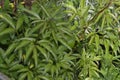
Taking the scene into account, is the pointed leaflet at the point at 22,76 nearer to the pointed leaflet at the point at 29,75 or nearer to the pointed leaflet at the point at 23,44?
the pointed leaflet at the point at 29,75

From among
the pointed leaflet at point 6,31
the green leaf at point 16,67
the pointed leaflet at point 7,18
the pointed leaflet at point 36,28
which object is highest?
the pointed leaflet at point 7,18

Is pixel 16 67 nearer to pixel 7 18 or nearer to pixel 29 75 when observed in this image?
pixel 29 75

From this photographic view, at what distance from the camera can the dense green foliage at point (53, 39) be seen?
8.02ft

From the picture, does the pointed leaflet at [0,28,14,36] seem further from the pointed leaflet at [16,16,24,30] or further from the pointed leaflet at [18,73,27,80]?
the pointed leaflet at [18,73,27,80]

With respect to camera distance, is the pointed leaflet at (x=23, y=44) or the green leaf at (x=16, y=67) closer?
the pointed leaflet at (x=23, y=44)

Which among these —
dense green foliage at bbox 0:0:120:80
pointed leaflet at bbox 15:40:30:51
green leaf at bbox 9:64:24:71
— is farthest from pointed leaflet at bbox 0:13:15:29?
green leaf at bbox 9:64:24:71

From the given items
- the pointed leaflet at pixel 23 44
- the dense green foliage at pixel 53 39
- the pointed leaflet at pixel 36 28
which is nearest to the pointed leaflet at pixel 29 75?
the dense green foliage at pixel 53 39

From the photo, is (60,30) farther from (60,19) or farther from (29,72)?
(29,72)

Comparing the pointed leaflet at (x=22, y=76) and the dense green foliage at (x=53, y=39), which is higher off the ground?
the dense green foliage at (x=53, y=39)

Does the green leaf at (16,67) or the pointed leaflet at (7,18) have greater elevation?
the pointed leaflet at (7,18)

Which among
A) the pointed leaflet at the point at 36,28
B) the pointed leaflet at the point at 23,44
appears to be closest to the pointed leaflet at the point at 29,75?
the pointed leaflet at the point at 23,44

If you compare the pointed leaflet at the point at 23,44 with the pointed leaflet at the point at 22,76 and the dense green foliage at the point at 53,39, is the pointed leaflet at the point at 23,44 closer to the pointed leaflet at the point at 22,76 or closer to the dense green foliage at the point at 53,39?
the dense green foliage at the point at 53,39

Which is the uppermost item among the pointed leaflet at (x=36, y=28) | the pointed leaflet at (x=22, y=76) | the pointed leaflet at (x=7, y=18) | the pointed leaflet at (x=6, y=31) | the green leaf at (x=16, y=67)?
the pointed leaflet at (x=7, y=18)

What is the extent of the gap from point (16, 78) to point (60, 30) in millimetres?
A: 599
